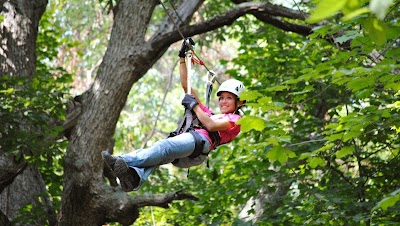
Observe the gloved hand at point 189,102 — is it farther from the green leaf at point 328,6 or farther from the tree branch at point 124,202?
the green leaf at point 328,6

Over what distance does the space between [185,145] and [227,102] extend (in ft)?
2.08

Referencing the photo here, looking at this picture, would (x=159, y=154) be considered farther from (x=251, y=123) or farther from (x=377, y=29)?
(x=377, y=29)

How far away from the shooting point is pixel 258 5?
7.07 m

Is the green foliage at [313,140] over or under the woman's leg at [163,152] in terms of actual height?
over

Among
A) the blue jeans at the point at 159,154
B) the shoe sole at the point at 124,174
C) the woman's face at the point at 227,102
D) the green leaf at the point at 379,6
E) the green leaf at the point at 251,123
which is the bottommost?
the green leaf at the point at 379,6

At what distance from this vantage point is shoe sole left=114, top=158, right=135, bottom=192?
4074 millimetres

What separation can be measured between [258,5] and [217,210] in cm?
257

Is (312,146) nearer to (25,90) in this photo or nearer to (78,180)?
(78,180)

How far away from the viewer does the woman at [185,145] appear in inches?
165

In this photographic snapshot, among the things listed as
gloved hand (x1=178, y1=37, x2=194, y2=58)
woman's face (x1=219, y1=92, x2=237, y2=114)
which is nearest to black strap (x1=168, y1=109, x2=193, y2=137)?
woman's face (x1=219, y1=92, x2=237, y2=114)

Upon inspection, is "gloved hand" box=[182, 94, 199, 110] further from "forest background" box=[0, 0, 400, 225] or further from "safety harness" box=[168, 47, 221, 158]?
"forest background" box=[0, 0, 400, 225]

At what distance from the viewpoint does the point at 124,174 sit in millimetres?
4121

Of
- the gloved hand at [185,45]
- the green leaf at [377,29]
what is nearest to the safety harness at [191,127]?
the gloved hand at [185,45]

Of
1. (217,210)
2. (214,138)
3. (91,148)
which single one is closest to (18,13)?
(91,148)
